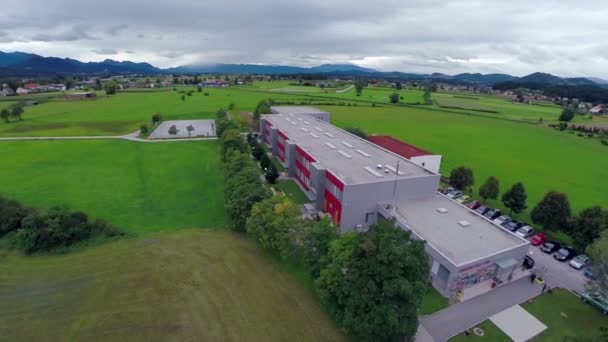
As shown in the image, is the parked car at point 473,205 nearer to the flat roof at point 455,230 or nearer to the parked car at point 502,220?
the parked car at point 502,220

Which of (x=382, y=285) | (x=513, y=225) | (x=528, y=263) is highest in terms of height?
(x=382, y=285)

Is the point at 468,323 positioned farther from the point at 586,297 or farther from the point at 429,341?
the point at 586,297

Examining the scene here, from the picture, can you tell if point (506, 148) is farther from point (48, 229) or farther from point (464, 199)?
point (48, 229)

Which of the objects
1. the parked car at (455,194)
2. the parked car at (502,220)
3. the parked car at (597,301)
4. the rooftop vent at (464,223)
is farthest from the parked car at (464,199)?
the parked car at (597,301)

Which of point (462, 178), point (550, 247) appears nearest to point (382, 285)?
point (550, 247)

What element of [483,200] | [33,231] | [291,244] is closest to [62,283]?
[33,231]

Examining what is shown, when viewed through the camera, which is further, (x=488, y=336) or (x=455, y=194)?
(x=455, y=194)

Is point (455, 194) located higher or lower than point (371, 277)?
lower

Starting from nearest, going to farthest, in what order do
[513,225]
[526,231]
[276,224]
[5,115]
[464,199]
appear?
1. [276,224]
2. [526,231]
3. [513,225]
4. [464,199]
5. [5,115]
